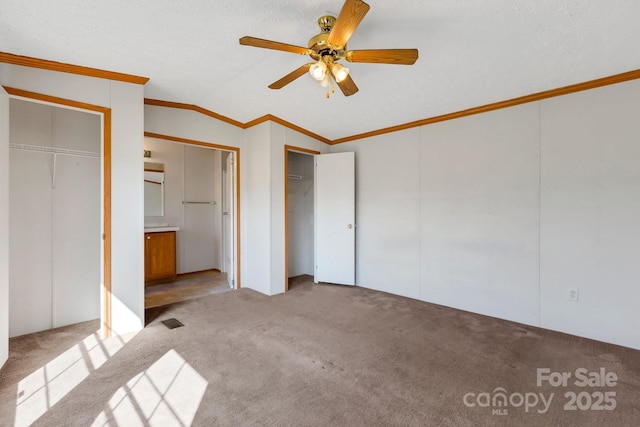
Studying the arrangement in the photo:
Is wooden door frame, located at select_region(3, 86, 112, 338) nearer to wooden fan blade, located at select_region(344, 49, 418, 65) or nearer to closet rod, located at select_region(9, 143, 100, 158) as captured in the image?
closet rod, located at select_region(9, 143, 100, 158)

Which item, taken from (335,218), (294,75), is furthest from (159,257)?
(294,75)

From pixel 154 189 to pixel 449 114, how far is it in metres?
4.85

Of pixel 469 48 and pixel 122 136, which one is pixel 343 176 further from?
pixel 122 136

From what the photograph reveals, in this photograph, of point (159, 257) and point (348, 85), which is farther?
point (159, 257)

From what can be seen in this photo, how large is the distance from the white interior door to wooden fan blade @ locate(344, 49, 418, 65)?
2.67 metres

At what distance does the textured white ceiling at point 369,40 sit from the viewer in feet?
6.77

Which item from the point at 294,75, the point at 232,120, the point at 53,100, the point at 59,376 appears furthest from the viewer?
the point at 232,120

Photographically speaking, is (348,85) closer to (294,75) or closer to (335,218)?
(294,75)

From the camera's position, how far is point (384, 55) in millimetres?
2043

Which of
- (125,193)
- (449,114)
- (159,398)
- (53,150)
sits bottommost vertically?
(159,398)

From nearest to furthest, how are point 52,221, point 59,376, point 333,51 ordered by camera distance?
point 333,51 < point 59,376 < point 52,221

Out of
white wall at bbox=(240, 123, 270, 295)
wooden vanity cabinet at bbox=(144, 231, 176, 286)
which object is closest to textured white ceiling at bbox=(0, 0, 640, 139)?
white wall at bbox=(240, 123, 270, 295)

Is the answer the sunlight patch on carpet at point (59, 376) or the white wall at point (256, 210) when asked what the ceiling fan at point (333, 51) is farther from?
the sunlight patch on carpet at point (59, 376)

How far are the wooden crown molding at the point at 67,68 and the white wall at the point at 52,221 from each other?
592 millimetres
